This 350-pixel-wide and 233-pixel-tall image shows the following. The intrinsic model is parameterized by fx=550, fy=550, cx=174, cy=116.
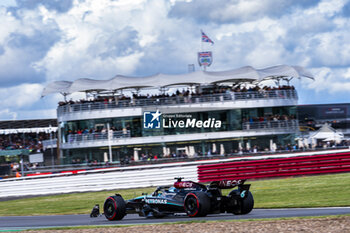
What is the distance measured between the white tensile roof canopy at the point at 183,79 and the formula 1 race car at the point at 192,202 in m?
32.2

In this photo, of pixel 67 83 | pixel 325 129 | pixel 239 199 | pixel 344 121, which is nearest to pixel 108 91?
pixel 67 83

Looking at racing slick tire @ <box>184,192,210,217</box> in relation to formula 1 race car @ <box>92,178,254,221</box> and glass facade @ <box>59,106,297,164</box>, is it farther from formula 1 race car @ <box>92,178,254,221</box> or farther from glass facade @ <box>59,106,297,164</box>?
glass facade @ <box>59,106,297,164</box>

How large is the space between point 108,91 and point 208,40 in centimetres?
1141

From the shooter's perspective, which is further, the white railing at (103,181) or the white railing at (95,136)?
the white railing at (95,136)

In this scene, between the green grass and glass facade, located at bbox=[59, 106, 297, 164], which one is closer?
the green grass

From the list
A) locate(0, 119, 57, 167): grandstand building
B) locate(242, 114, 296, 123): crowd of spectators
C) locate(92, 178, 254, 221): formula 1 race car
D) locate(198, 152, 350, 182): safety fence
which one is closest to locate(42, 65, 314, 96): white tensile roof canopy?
locate(242, 114, 296, 123): crowd of spectators

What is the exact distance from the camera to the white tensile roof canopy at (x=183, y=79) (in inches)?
1756

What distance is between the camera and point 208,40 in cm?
5175

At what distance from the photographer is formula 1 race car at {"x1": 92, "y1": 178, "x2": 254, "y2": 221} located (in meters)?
11.5

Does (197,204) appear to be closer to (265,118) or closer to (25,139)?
(265,118)

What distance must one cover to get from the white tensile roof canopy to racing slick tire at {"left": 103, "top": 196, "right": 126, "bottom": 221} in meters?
31.9

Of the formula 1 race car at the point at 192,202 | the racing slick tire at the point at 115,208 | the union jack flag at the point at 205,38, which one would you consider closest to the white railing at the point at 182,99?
the union jack flag at the point at 205,38

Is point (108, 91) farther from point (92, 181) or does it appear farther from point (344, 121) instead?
point (344, 121)

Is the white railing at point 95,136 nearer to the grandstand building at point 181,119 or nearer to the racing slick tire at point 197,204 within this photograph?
the grandstand building at point 181,119
